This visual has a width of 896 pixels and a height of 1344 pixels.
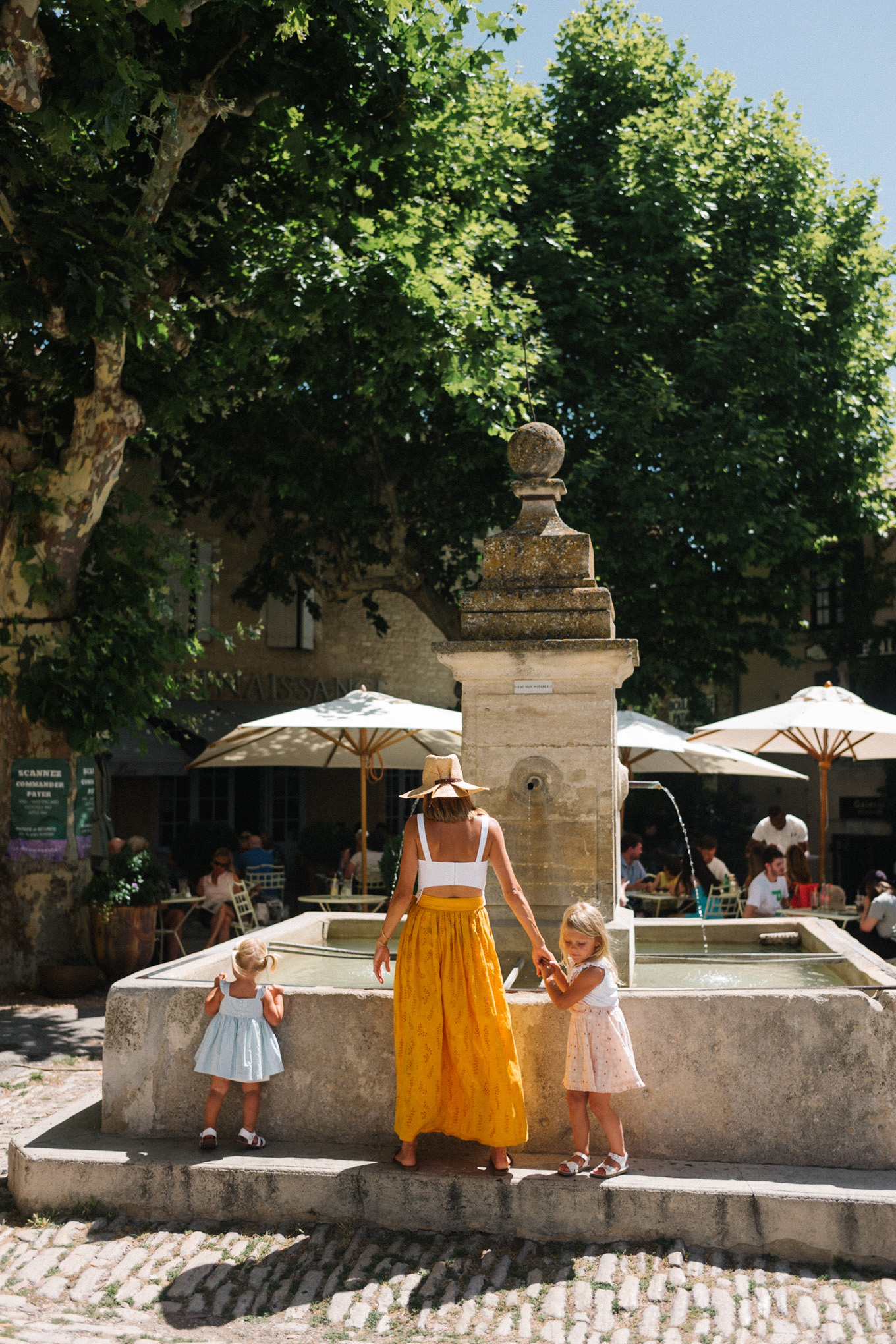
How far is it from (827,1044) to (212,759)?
9.76 m

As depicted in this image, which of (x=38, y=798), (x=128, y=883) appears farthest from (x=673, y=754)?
(x=38, y=798)

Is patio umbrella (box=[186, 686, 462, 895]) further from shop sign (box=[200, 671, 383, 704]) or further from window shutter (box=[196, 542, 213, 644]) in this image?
window shutter (box=[196, 542, 213, 644])

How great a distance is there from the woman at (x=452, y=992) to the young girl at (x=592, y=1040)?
0.15m

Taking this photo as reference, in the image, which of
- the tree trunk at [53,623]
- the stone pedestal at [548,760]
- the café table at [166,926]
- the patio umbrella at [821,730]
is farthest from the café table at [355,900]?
the stone pedestal at [548,760]

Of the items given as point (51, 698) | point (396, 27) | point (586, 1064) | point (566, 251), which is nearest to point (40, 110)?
point (396, 27)

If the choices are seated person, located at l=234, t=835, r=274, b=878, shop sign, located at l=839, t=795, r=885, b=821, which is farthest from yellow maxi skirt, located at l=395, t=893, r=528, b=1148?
shop sign, located at l=839, t=795, r=885, b=821

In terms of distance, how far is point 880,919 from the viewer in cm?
991

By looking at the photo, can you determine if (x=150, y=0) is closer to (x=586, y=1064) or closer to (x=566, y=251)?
(x=586, y=1064)

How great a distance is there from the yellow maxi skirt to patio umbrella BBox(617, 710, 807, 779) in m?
7.22

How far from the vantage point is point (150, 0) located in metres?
8.09

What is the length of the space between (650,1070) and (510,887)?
0.97 metres

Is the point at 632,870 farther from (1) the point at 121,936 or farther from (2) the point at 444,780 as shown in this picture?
(2) the point at 444,780

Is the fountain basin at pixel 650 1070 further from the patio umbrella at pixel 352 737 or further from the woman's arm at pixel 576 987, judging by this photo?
the patio umbrella at pixel 352 737

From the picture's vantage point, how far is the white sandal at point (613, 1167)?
4934mm
